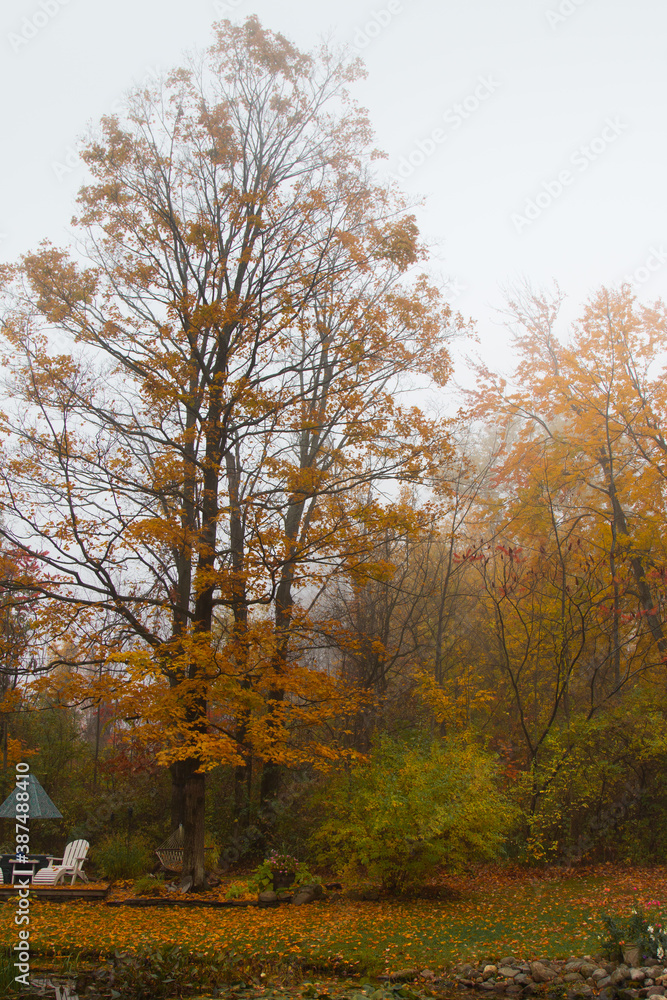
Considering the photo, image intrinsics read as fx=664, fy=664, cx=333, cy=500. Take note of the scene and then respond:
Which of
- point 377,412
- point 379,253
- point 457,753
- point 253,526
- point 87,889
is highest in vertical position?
point 379,253

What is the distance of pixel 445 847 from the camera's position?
823cm

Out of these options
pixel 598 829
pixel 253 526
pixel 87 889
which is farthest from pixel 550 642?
pixel 87 889

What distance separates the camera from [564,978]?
5.14 meters

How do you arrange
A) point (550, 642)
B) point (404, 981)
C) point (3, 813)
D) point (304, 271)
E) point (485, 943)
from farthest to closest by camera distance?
point (550, 642) < point (304, 271) < point (3, 813) < point (485, 943) < point (404, 981)

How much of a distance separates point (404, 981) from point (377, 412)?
6984 mm

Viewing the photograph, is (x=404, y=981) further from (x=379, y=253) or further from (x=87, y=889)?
(x=379, y=253)

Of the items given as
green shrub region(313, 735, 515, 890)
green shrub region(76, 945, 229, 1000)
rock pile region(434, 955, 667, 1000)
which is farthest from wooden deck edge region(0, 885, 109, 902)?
rock pile region(434, 955, 667, 1000)

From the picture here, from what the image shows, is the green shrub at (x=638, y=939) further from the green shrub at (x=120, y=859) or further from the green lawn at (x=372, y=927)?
the green shrub at (x=120, y=859)

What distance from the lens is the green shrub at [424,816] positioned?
324 inches

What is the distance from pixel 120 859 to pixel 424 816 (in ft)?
19.1

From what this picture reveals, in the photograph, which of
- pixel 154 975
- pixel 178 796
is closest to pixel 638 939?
pixel 154 975

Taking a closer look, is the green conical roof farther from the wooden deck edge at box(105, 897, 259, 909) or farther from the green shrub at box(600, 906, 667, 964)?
the green shrub at box(600, 906, 667, 964)

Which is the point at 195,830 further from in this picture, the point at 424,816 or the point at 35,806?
the point at 424,816

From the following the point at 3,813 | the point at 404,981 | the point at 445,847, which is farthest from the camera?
the point at 3,813
